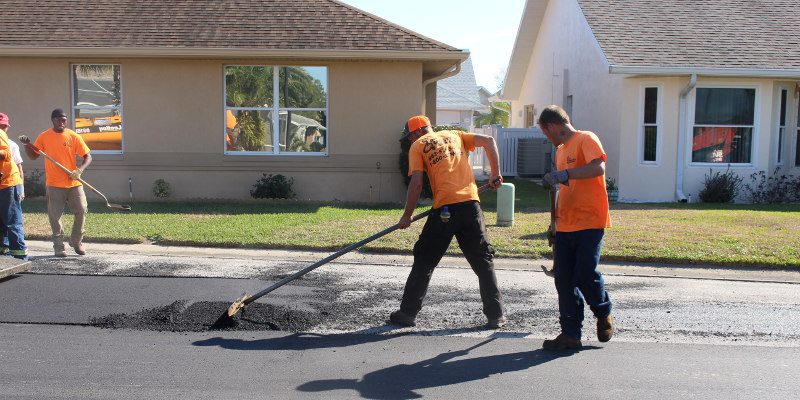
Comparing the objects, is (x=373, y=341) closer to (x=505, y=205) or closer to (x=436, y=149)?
→ (x=436, y=149)

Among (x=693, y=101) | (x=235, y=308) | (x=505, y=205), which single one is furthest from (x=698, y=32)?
(x=235, y=308)

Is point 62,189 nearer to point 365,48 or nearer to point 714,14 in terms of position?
point 365,48

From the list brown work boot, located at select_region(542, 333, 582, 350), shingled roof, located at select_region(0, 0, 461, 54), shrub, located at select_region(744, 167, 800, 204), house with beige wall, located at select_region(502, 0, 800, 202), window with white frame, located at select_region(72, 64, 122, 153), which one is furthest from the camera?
shrub, located at select_region(744, 167, 800, 204)

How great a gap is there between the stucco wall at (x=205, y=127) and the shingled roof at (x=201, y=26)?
459 mm

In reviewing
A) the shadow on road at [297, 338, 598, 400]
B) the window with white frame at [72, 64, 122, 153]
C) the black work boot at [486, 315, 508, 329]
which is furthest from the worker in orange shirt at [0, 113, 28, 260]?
the window with white frame at [72, 64, 122, 153]

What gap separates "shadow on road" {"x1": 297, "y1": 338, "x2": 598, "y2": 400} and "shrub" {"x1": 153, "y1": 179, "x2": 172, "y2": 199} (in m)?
10.6

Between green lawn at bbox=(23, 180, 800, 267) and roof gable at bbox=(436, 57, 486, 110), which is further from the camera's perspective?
roof gable at bbox=(436, 57, 486, 110)

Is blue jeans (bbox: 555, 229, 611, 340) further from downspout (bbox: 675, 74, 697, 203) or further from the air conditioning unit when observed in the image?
the air conditioning unit

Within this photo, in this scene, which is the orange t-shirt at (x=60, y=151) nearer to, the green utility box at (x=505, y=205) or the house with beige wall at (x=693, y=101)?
the green utility box at (x=505, y=205)

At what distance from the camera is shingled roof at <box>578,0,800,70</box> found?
16000 millimetres

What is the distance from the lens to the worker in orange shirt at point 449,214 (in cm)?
666

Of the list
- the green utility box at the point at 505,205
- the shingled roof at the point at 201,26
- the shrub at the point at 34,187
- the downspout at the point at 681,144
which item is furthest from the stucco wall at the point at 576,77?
the shrub at the point at 34,187

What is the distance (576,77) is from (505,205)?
970 cm

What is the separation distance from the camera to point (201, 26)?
1573 centimetres
